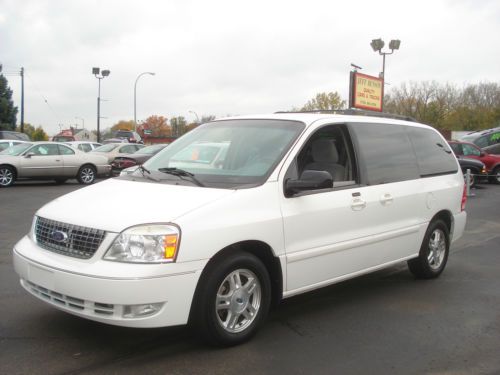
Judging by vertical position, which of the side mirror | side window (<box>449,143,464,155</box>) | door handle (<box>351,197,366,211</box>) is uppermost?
side window (<box>449,143,464,155</box>)

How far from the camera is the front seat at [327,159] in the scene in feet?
15.8

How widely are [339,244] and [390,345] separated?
37.5 inches

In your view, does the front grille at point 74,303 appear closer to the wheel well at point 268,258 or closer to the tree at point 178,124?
the wheel well at point 268,258

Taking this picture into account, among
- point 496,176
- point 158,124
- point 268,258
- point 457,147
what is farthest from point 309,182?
point 158,124

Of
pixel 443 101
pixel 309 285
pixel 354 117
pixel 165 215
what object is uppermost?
pixel 443 101

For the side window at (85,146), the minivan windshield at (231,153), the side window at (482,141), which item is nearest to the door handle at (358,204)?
the minivan windshield at (231,153)

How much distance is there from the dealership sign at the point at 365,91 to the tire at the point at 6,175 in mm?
18264

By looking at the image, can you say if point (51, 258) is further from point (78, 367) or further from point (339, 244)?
point (339, 244)

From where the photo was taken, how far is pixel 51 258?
146 inches

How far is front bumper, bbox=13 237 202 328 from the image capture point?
337cm

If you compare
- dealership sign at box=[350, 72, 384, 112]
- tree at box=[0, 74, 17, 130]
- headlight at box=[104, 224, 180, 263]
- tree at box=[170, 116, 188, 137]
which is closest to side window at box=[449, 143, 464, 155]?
dealership sign at box=[350, 72, 384, 112]

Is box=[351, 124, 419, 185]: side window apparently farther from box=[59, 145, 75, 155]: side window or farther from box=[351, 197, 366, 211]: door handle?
box=[59, 145, 75, 155]: side window

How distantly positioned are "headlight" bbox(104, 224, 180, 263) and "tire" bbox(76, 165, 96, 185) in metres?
15.3

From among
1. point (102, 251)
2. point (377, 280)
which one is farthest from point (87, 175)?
point (102, 251)
